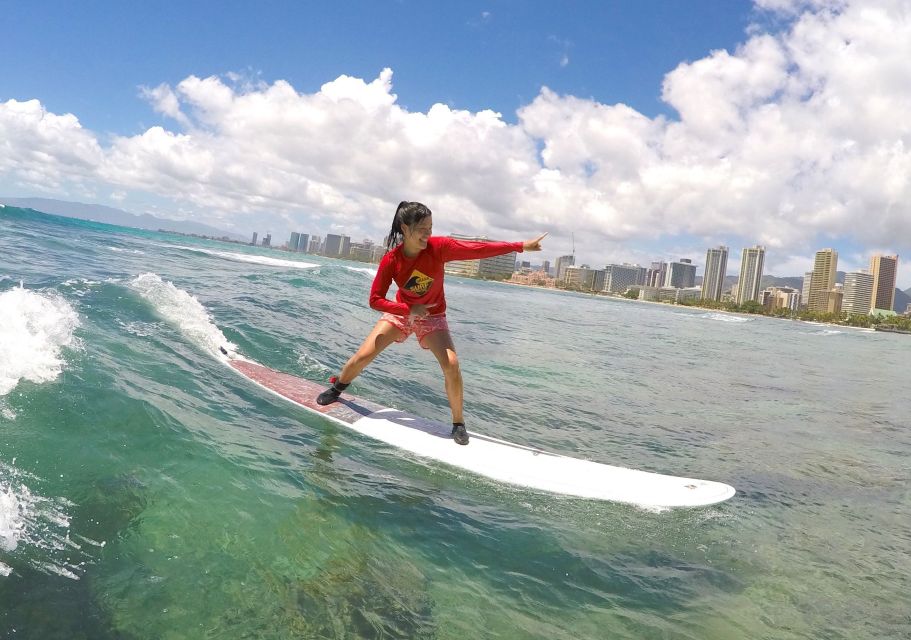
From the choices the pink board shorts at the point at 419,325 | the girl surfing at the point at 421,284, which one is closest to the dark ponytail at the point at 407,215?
the girl surfing at the point at 421,284

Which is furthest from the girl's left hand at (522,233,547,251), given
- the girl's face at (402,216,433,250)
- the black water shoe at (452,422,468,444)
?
the black water shoe at (452,422,468,444)

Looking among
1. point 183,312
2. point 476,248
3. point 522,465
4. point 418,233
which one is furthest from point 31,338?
point 522,465

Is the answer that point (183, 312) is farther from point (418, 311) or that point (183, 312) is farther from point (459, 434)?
point (459, 434)

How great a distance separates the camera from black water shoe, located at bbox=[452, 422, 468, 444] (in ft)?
18.3

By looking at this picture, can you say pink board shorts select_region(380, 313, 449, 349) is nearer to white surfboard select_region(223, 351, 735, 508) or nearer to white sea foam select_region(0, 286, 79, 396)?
white surfboard select_region(223, 351, 735, 508)

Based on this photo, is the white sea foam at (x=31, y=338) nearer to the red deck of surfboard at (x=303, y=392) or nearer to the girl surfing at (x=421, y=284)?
the red deck of surfboard at (x=303, y=392)

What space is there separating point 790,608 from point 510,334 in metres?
16.8

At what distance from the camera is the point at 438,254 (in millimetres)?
5738

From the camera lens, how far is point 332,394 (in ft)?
20.9

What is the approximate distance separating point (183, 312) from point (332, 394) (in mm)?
4895

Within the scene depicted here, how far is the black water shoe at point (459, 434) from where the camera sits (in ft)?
18.3

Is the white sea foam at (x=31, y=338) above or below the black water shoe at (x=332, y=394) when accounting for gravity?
above

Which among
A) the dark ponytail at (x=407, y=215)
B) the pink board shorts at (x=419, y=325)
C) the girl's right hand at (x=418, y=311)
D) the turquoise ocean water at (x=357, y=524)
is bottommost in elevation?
the turquoise ocean water at (x=357, y=524)

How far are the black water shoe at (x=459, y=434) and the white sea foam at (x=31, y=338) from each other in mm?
3791
